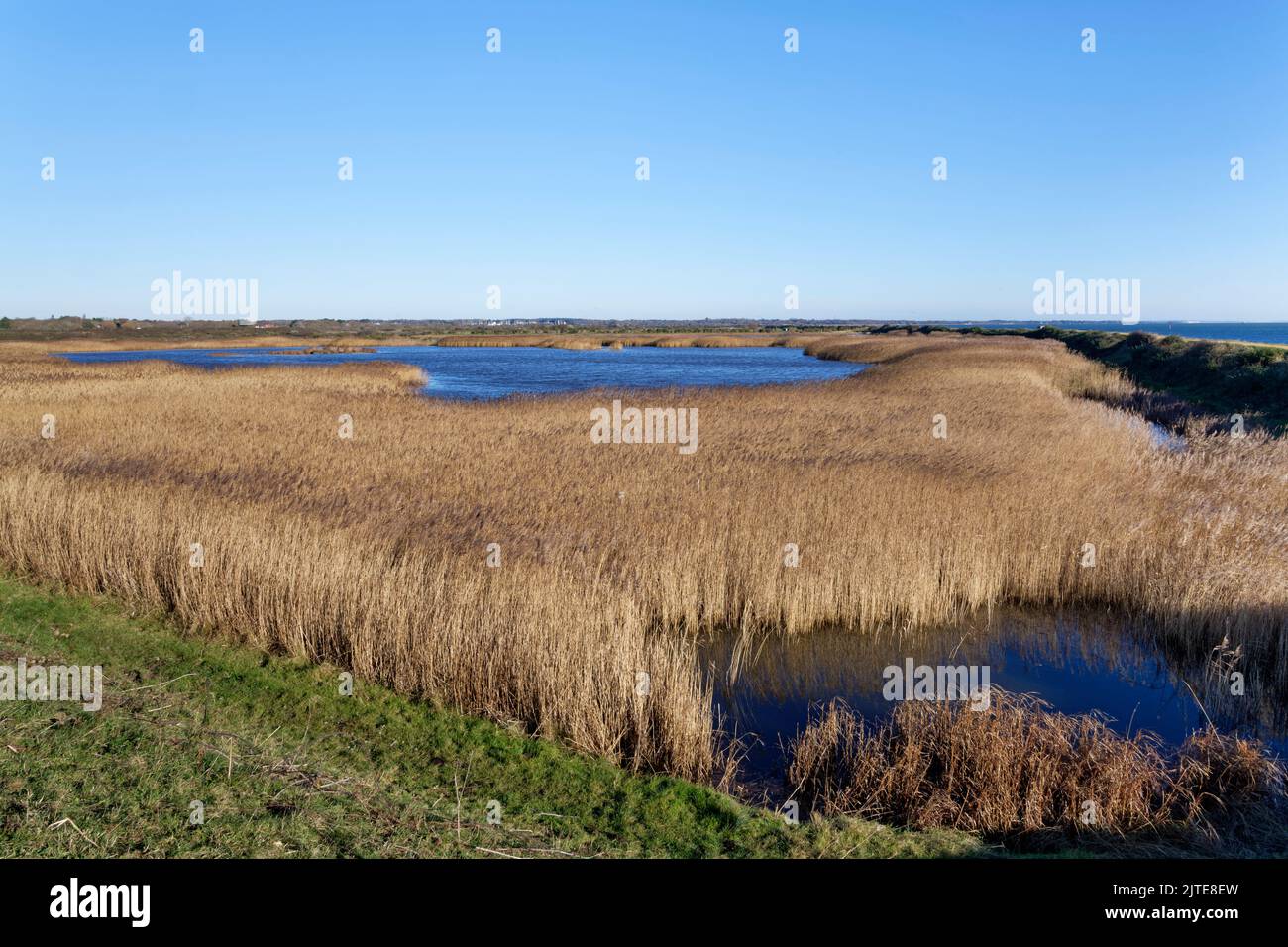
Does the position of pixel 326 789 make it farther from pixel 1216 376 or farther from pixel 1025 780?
pixel 1216 376

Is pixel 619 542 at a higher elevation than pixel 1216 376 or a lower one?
lower

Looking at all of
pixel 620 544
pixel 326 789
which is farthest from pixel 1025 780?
pixel 620 544

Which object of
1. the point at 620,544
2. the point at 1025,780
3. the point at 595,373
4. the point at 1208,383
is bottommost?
the point at 1025,780

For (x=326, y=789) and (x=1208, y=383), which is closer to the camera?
(x=326, y=789)

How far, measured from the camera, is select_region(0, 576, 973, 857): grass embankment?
525cm

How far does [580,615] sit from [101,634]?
5.85 m

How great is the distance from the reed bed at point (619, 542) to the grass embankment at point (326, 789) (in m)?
0.67

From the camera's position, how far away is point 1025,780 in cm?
645

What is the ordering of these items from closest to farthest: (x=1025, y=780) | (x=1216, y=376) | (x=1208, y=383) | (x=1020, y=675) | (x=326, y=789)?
(x=326, y=789) → (x=1025, y=780) → (x=1020, y=675) → (x=1216, y=376) → (x=1208, y=383)

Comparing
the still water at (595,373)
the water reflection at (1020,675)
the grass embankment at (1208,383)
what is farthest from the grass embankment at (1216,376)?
the water reflection at (1020,675)

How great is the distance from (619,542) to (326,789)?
6.24 m

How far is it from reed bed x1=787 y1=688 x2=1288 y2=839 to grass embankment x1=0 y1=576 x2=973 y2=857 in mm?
468
